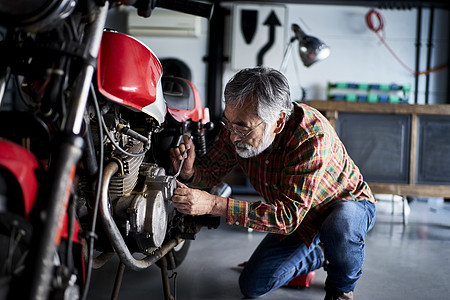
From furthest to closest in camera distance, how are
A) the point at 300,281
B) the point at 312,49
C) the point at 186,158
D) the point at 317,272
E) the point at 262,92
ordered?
1. the point at 312,49
2. the point at 317,272
3. the point at 300,281
4. the point at 186,158
5. the point at 262,92

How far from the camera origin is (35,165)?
2.43 feet

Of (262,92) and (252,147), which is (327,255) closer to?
(252,147)

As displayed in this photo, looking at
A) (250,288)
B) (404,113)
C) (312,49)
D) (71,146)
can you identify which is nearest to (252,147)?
(250,288)

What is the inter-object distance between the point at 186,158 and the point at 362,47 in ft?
11.4

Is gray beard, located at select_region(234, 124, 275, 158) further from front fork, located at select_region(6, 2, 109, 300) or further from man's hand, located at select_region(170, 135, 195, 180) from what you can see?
front fork, located at select_region(6, 2, 109, 300)

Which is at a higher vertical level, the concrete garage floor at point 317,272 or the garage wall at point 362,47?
the garage wall at point 362,47

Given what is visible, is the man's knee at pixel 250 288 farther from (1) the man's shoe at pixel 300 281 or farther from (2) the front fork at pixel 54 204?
(2) the front fork at pixel 54 204

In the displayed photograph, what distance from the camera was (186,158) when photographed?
147 centimetres

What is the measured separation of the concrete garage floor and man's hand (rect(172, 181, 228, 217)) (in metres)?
0.51

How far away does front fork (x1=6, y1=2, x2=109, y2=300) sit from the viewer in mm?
655

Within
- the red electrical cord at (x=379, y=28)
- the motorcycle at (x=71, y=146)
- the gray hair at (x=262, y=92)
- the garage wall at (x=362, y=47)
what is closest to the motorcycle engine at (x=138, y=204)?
the motorcycle at (x=71, y=146)

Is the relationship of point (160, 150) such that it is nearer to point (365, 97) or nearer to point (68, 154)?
point (68, 154)

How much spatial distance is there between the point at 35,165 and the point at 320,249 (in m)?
1.23

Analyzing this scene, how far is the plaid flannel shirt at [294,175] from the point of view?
1.20 m
